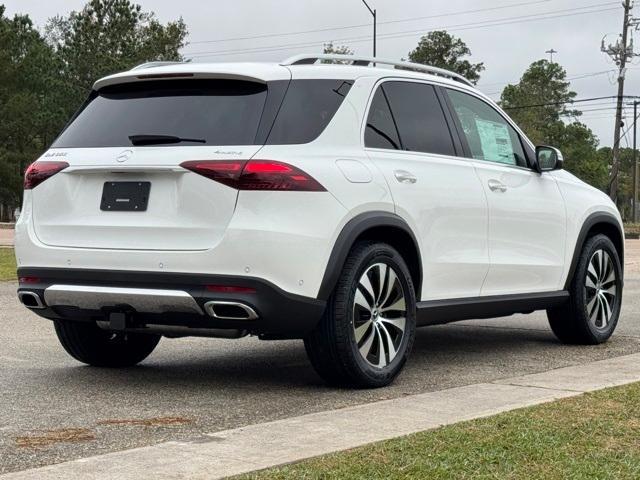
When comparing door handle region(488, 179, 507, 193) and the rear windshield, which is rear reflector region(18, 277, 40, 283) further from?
door handle region(488, 179, 507, 193)

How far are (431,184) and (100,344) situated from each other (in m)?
2.34

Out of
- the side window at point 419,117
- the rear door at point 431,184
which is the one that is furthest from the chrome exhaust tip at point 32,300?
the side window at point 419,117

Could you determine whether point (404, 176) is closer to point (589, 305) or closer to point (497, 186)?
point (497, 186)

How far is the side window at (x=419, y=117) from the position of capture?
269 inches

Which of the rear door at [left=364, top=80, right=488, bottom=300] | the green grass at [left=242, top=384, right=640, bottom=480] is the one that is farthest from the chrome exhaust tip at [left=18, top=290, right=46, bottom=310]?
the green grass at [left=242, top=384, right=640, bottom=480]

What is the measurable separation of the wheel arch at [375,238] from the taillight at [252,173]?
0.38 meters

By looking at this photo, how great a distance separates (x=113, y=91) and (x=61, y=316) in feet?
4.51

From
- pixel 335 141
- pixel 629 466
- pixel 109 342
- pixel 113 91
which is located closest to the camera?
pixel 629 466

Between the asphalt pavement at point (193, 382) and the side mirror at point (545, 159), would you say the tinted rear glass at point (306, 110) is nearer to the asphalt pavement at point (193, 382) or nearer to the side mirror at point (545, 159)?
the asphalt pavement at point (193, 382)

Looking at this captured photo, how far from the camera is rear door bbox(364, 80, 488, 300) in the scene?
6.56 metres

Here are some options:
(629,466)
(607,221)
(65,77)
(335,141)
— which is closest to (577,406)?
(629,466)

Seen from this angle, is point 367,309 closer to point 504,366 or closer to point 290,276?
point 290,276

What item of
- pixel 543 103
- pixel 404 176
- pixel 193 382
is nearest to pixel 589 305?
pixel 404 176

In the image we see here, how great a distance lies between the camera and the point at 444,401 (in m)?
5.75
